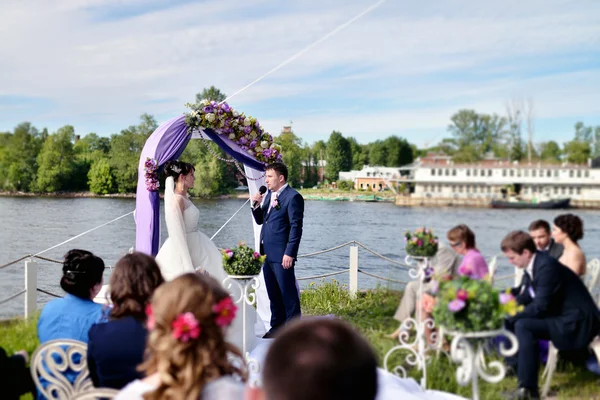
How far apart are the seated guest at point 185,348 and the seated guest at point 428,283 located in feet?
7.43

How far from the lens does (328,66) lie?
1143 inches

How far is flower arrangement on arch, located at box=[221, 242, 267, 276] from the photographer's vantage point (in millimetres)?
5094

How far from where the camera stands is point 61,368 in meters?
2.86

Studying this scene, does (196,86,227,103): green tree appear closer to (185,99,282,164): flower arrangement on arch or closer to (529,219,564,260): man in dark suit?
(185,99,282,164): flower arrangement on arch

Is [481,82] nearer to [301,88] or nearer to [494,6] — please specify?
[494,6]

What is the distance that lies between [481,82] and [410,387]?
116 inches

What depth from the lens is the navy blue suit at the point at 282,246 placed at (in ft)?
19.5

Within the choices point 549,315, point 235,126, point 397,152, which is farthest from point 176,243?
point 549,315

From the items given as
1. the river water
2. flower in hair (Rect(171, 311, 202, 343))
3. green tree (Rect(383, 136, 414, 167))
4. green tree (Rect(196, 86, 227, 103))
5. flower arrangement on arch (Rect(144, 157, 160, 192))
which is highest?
green tree (Rect(196, 86, 227, 103))

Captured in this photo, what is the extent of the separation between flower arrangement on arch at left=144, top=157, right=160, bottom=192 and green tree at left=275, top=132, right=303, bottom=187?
16.3 m

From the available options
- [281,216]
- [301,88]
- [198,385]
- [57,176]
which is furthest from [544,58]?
[57,176]

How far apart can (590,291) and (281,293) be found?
9.92ft

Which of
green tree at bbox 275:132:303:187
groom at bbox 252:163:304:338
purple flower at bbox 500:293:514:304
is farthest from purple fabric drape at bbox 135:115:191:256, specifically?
green tree at bbox 275:132:303:187

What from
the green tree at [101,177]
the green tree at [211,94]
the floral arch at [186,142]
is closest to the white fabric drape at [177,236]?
the floral arch at [186,142]
